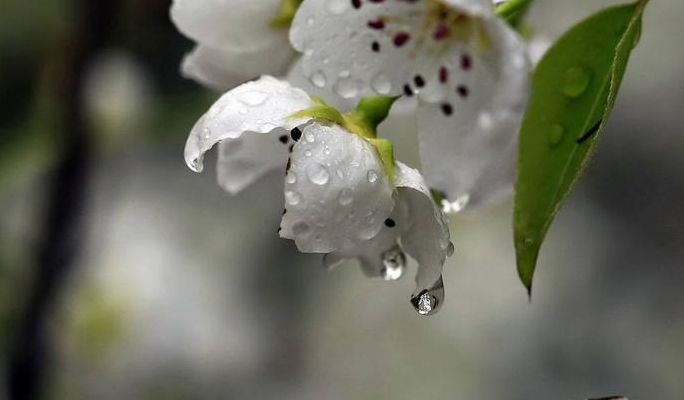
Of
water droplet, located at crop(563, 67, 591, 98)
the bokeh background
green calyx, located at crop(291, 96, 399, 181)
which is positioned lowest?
the bokeh background

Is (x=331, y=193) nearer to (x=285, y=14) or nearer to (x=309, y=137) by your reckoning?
(x=309, y=137)

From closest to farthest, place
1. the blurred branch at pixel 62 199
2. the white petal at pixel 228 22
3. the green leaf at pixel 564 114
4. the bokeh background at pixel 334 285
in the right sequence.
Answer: the green leaf at pixel 564 114 < the white petal at pixel 228 22 < the blurred branch at pixel 62 199 < the bokeh background at pixel 334 285

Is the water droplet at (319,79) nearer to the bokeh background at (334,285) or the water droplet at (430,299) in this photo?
the water droplet at (430,299)

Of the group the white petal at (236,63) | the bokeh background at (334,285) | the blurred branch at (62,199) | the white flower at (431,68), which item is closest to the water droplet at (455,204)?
the white flower at (431,68)

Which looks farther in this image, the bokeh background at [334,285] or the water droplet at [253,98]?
the bokeh background at [334,285]

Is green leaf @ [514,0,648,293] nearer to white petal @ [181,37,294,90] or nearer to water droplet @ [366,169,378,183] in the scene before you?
water droplet @ [366,169,378,183]

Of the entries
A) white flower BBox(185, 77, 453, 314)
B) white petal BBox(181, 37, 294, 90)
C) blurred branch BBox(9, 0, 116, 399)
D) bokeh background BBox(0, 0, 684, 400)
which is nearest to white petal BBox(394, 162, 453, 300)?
white flower BBox(185, 77, 453, 314)

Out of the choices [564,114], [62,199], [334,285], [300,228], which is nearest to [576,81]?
[564,114]

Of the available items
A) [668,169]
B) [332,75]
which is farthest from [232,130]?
[668,169]
